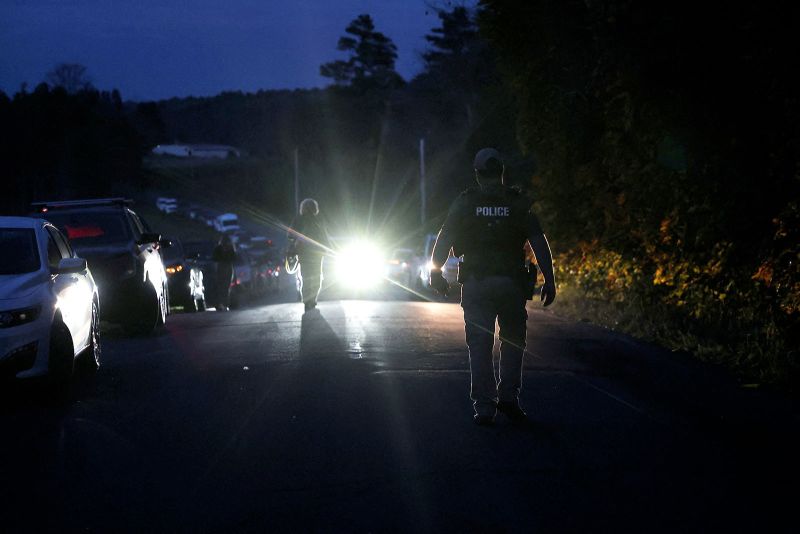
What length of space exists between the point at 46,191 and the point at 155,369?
64.3 metres

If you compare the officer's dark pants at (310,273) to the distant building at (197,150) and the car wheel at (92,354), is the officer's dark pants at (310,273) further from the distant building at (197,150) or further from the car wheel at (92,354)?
the distant building at (197,150)

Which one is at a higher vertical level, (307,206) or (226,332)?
(307,206)

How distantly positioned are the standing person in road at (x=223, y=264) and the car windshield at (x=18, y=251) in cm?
1524

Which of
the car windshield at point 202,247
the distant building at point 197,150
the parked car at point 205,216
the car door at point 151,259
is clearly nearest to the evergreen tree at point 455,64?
the parked car at point 205,216

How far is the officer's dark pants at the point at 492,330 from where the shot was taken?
7.82 metres

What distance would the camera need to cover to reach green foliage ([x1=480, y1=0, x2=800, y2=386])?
1135cm

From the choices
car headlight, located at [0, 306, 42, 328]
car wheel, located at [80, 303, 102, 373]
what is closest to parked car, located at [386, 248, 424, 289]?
car wheel, located at [80, 303, 102, 373]

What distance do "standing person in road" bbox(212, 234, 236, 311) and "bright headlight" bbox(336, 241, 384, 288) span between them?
13341 millimetres

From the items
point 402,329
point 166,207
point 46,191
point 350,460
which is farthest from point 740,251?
point 166,207

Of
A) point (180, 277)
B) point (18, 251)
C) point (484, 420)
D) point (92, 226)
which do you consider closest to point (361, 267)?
point (180, 277)

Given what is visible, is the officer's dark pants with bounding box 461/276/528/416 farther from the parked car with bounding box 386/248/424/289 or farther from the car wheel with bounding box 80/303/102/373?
the parked car with bounding box 386/248/424/289

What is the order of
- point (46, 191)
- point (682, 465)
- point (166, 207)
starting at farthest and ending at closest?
point (166, 207) → point (46, 191) → point (682, 465)

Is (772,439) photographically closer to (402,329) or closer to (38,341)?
(38,341)

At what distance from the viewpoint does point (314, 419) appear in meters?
7.95
